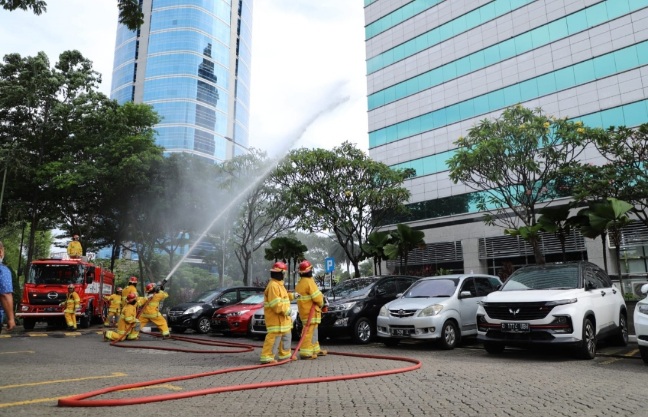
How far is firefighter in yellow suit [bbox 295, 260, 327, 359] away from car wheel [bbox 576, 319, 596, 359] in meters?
4.46

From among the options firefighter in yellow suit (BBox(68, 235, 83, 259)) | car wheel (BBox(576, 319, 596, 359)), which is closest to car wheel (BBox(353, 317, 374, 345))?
car wheel (BBox(576, 319, 596, 359))

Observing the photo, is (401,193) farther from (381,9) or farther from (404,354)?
(381,9)

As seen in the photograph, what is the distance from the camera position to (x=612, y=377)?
6.53 meters

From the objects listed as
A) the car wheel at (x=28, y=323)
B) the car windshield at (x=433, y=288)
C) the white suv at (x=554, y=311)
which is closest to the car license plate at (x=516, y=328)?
the white suv at (x=554, y=311)

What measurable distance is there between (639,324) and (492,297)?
2.30 m

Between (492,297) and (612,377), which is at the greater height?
(492,297)

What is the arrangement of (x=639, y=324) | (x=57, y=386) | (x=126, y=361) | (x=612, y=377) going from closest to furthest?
1. (x=57, y=386)
2. (x=612, y=377)
3. (x=639, y=324)
4. (x=126, y=361)

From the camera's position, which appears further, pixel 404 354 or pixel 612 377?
pixel 404 354

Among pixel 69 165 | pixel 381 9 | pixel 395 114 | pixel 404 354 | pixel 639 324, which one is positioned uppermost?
pixel 381 9

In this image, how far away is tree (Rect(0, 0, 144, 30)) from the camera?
9.46 metres

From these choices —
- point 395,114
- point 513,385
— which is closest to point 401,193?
point 395,114

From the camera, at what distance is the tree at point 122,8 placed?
9461mm

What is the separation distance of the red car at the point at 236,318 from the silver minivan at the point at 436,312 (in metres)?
4.62

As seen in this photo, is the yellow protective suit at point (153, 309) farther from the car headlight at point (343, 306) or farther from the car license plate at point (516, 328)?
the car license plate at point (516, 328)
